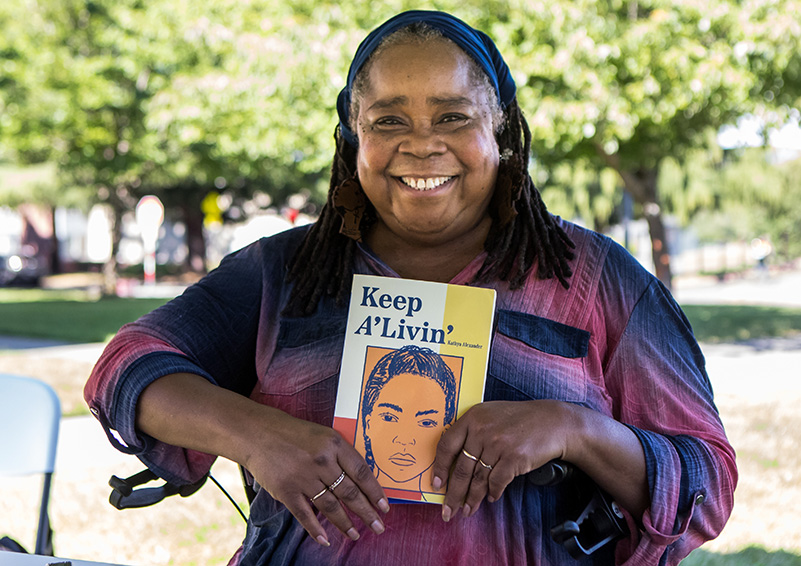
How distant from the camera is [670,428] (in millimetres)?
1581

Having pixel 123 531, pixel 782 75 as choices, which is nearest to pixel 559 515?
pixel 123 531

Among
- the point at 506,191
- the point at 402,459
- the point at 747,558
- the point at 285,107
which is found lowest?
the point at 747,558

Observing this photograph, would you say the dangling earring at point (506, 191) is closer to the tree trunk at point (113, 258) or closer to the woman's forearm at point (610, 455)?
the woman's forearm at point (610, 455)

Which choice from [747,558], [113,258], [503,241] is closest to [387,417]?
[503,241]

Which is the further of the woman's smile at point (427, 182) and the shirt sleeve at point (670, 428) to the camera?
the woman's smile at point (427, 182)

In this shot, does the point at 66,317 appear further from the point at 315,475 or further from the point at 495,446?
the point at 495,446

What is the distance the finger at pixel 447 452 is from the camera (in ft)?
4.78

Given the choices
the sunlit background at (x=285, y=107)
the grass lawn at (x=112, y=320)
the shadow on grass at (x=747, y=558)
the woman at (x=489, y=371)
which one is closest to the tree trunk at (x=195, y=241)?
the sunlit background at (x=285, y=107)

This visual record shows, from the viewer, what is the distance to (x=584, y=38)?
7598 mm

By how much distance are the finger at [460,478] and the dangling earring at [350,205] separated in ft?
1.98

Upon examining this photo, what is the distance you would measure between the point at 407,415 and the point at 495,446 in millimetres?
188

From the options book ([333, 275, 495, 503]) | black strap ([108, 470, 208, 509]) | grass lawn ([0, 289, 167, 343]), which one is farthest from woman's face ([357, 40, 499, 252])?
grass lawn ([0, 289, 167, 343])

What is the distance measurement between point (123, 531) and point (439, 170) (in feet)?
11.3

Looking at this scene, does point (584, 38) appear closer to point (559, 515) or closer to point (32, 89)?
point (559, 515)
